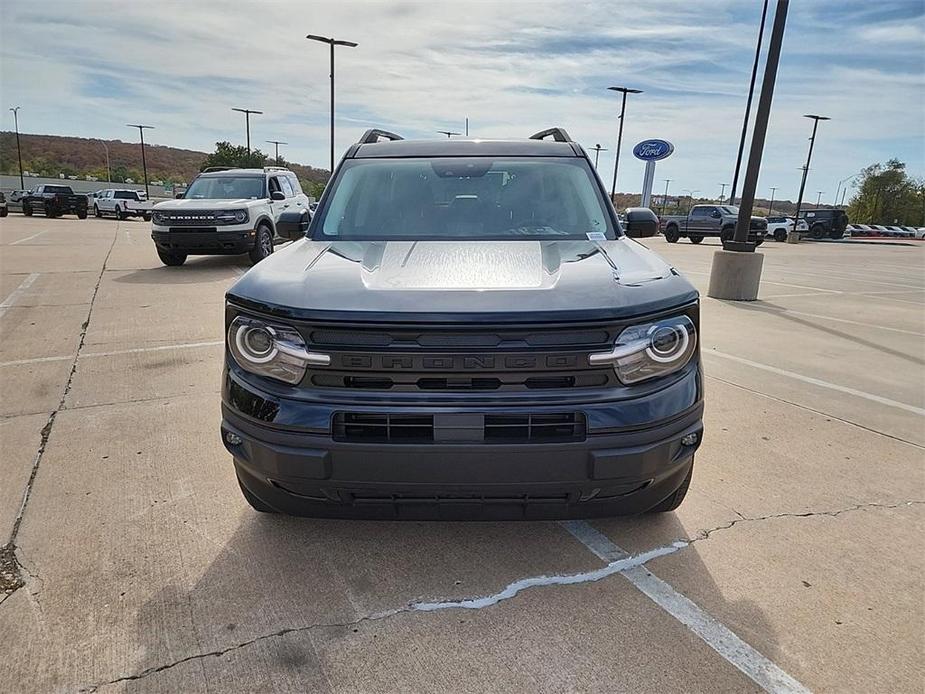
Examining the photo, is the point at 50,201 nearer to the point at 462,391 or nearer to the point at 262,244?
the point at 262,244

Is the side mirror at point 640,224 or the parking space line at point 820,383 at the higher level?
the side mirror at point 640,224

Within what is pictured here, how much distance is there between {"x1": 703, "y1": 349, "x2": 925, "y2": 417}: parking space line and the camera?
184 inches

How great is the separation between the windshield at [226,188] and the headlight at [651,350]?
11.2 metres

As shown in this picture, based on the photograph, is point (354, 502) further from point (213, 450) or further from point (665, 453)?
point (213, 450)

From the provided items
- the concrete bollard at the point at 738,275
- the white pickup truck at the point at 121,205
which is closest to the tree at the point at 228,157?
the white pickup truck at the point at 121,205

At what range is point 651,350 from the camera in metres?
2.11

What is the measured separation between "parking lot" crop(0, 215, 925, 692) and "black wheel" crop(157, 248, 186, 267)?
7.74 m

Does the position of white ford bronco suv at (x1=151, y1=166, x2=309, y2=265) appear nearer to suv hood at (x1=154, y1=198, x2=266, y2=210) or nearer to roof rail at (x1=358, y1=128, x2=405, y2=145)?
suv hood at (x1=154, y1=198, x2=266, y2=210)

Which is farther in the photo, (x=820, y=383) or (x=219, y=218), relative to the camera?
(x=219, y=218)

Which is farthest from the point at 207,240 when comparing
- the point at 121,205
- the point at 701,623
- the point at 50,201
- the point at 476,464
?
the point at 121,205

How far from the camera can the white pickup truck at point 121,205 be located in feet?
118

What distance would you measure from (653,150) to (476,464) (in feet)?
97.2

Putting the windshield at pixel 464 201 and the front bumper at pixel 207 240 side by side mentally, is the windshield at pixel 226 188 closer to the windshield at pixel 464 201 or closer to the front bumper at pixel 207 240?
the front bumper at pixel 207 240

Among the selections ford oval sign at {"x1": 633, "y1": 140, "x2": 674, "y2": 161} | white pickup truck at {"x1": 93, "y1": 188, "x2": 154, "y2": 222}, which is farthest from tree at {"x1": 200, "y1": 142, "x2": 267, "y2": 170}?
ford oval sign at {"x1": 633, "y1": 140, "x2": 674, "y2": 161}
